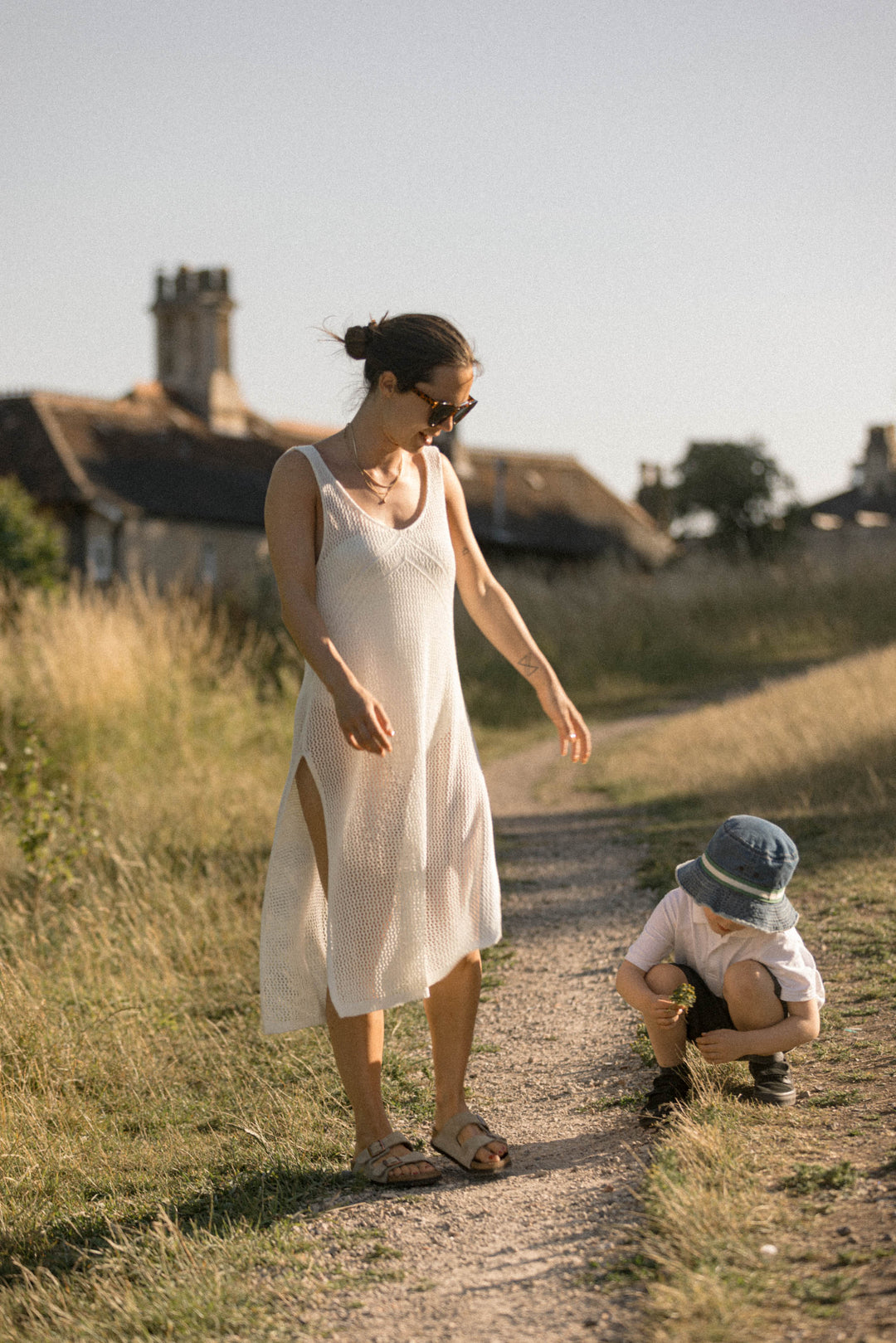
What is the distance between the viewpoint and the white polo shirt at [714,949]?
3338 mm

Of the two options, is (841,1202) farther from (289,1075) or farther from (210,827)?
(210,827)

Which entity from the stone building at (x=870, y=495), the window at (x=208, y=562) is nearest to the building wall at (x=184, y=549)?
the window at (x=208, y=562)

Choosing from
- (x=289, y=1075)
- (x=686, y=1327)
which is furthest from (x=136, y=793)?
(x=686, y=1327)

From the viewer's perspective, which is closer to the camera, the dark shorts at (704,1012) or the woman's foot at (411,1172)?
the woman's foot at (411,1172)

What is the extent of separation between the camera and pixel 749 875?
3.25 meters

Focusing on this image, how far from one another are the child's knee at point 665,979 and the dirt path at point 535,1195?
35 cm

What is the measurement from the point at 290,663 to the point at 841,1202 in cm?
1104

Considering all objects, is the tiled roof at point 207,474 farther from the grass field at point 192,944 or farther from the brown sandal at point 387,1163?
the brown sandal at point 387,1163

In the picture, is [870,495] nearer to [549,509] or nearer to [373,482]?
[549,509]

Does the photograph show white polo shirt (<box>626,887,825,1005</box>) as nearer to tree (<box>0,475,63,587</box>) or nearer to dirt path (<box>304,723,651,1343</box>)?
dirt path (<box>304,723,651,1343</box>)

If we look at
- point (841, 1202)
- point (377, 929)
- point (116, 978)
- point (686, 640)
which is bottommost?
point (686, 640)

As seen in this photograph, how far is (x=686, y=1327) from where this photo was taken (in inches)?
86.0

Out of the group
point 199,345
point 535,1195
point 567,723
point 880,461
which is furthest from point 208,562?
point 535,1195

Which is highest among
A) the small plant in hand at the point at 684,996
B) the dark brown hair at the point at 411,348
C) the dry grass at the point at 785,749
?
the dark brown hair at the point at 411,348
